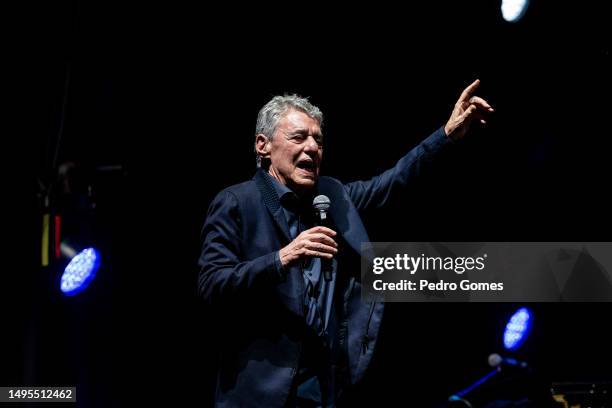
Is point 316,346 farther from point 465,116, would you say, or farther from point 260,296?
point 465,116

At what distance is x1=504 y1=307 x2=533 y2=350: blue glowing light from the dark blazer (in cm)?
373

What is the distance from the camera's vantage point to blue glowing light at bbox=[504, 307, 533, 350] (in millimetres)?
5465

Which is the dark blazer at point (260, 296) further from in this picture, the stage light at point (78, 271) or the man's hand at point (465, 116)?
the stage light at point (78, 271)

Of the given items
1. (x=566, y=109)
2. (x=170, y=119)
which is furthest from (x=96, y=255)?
(x=566, y=109)

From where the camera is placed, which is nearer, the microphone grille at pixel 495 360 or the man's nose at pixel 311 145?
the man's nose at pixel 311 145

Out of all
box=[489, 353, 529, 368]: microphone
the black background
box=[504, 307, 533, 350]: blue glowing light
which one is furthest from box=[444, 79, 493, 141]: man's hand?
box=[504, 307, 533, 350]: blue glowing light

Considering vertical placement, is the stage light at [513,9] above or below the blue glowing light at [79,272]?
above

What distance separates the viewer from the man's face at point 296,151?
87.9 inches

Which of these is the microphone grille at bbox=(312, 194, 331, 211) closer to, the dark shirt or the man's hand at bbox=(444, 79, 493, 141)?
the dark shirt

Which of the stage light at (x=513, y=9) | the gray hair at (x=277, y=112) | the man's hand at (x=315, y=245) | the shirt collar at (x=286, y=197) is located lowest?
the man's hand at (x=315, y=245)

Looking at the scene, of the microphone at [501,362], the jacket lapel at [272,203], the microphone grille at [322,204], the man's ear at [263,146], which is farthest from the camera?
the microphone at [501,362]

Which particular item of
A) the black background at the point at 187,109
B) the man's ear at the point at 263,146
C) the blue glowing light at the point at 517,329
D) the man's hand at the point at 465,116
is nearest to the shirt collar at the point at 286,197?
the man's ear at the point at 263,146

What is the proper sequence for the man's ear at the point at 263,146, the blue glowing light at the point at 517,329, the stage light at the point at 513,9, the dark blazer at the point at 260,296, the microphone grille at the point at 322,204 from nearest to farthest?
the dark blazer at the point at 260,296
the microphone grille at the point at 322,204
the man's ear at the point at 263,146
the stage light at the point at 513,9
the blue glowing light at the point at 517,329

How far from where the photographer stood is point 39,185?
370cm
